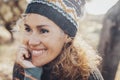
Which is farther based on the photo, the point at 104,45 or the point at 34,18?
the point at 104,45

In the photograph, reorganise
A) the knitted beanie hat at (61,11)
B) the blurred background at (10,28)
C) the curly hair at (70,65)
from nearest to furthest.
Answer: the knitted beanie hat at (61,11)
the curly hair at (70,65)
the blurred background at (10,28)

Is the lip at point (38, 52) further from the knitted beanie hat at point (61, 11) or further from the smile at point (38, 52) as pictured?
the knitted beanie hat at point (61, 11)

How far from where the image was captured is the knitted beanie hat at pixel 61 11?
180 cm

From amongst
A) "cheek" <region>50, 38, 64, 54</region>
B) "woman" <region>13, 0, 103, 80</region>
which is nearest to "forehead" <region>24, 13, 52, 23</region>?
"woman" <region>13, 0, 103, 80</region>

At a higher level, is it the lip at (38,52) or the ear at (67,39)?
the ear at (67,39)

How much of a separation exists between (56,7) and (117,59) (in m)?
0.82

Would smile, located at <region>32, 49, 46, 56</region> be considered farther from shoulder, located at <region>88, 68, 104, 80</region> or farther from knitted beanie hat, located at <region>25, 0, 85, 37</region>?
shoulder, located at <region>88, 68, 104, 80</region>

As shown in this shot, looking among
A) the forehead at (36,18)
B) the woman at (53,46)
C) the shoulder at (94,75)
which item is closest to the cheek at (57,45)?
the woman at (53,46)

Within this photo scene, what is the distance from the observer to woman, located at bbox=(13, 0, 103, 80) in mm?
1817

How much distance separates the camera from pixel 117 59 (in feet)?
7.98

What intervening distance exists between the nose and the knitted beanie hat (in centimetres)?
13

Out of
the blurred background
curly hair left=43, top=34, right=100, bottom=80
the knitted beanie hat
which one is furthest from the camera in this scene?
the blurred background

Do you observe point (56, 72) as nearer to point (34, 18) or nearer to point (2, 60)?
point (34, 18)

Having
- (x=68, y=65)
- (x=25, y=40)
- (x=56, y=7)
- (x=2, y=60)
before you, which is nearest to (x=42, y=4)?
(x=56, y=7)
